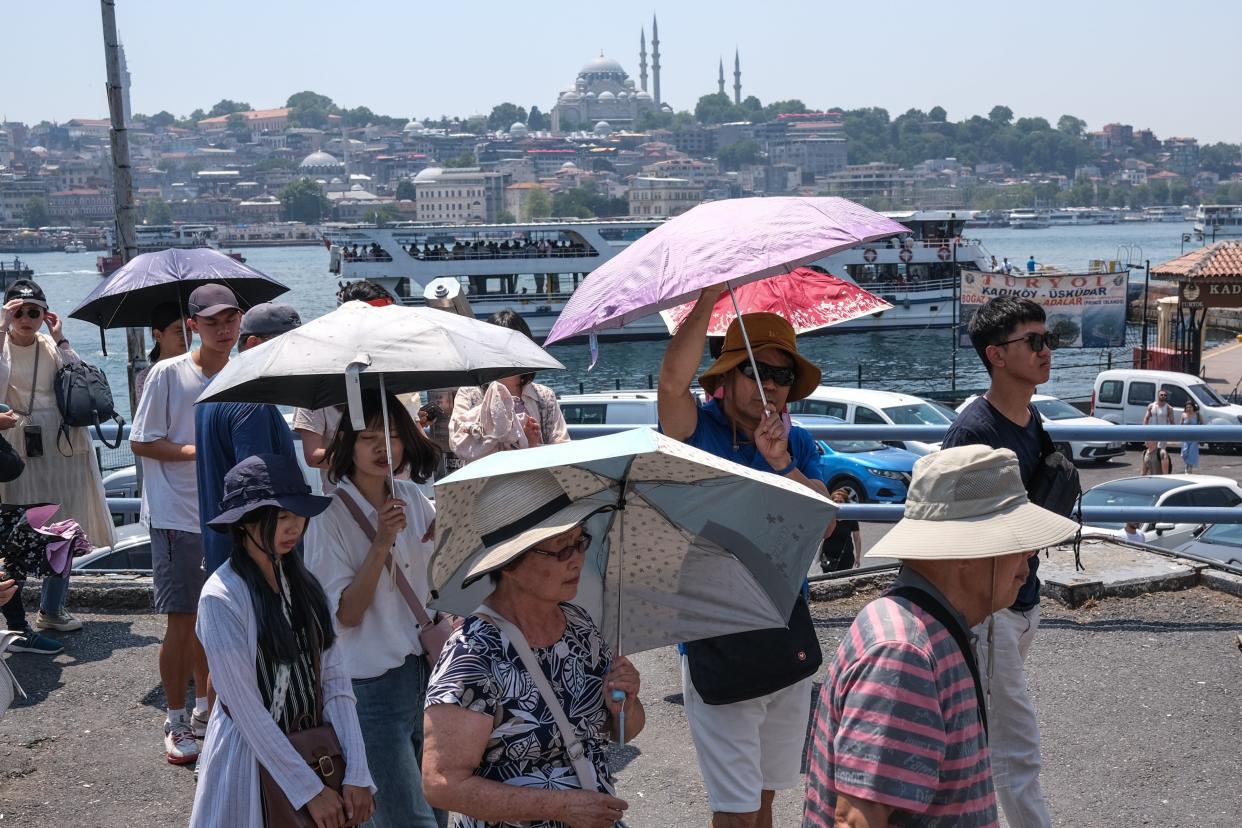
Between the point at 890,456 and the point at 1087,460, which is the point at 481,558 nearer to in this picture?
the point at 890,456

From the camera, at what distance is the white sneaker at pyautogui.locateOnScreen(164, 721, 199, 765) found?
471 cm

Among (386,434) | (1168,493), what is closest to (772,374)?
(386,434)

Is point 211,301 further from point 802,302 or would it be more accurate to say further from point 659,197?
point 659,197

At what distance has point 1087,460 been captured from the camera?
77.0 ft

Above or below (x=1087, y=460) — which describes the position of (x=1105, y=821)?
above

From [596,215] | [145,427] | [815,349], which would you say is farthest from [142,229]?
[145,427]

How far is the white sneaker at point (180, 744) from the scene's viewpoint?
4.71 metres

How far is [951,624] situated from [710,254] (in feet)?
4.55

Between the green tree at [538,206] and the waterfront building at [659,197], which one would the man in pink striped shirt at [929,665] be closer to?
the waterfront building at [659,197]

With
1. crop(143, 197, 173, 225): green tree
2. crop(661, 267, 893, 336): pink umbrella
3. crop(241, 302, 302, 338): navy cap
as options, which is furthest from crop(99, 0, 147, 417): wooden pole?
crop(143, 197, 173, 225): green tree

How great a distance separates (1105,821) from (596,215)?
184508mm

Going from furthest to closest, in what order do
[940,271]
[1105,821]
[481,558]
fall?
[940,271] < [1105,821] < [481,558]

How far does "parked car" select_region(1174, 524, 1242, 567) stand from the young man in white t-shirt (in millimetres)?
8983

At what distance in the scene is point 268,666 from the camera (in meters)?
3.12
